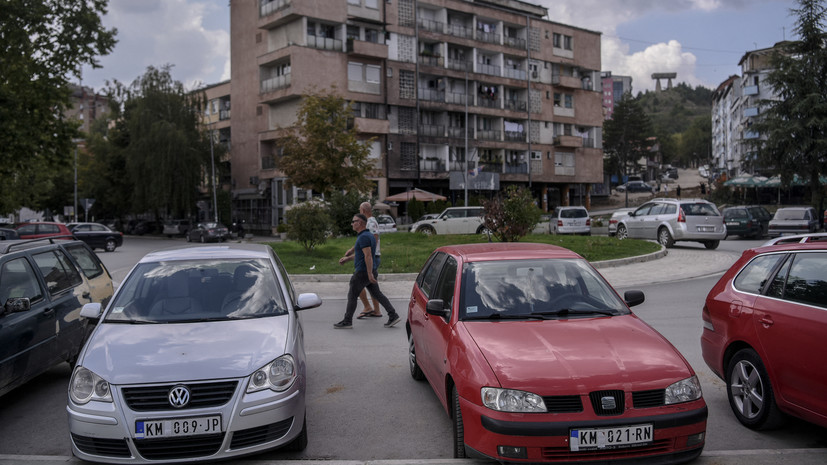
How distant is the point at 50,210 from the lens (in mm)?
81375

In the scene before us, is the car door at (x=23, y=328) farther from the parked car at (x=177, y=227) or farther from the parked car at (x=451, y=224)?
the parked car at (x=177, y=227)

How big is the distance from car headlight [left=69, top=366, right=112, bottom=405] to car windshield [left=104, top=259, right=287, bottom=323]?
835mm

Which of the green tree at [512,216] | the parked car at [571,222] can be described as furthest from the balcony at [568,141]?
the green tree at [512,216]

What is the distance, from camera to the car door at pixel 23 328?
5875 mm

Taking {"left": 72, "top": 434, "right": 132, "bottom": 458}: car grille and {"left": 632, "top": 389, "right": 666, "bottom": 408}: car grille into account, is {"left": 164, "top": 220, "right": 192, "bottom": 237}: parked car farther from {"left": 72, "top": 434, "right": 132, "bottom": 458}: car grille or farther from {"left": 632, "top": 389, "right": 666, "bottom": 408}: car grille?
{"left": 632, "top": 389, "right": 666, "bottom": 408}: car grille

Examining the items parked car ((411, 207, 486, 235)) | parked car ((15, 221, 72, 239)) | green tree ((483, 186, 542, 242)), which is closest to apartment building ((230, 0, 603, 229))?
parked car ((411, 207, 486, 235))

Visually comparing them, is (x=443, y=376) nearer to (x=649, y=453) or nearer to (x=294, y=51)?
(x=649, y=453)

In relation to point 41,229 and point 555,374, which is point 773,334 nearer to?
point 555,374

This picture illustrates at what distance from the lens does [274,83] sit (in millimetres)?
50000

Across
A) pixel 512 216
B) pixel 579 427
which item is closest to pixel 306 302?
pixel 579 427

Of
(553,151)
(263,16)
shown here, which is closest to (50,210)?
(263,16)

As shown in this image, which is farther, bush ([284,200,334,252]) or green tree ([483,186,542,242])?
bush ([284,200,334,252])

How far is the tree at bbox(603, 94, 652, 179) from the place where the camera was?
312ft

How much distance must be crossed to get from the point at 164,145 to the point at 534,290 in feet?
174
